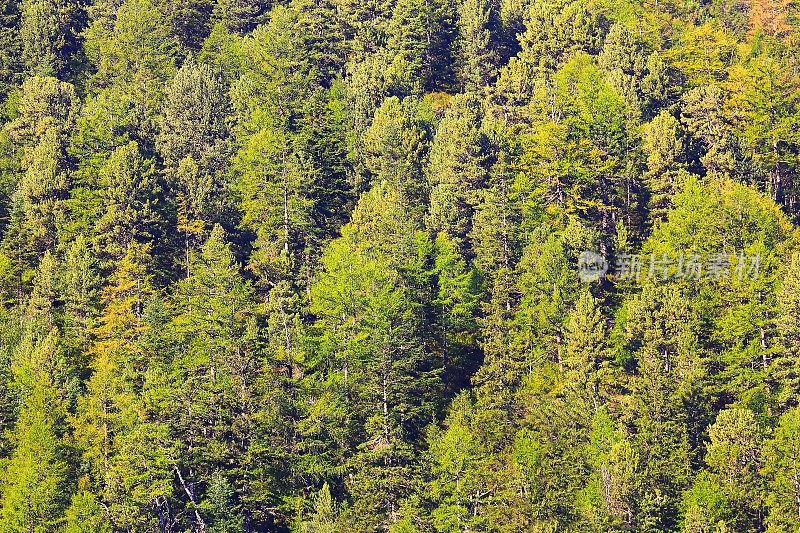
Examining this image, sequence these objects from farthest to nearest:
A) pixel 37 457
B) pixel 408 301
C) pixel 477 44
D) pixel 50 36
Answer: pixel 50 36 → pixel 477 44 → pixel 408 301 → pixel 37 457

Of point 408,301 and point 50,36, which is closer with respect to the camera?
point 408,301

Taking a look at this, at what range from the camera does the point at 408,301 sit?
84688 millimetres

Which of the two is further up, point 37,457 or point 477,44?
point 477,44

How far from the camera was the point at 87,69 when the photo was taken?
136875 millimetres

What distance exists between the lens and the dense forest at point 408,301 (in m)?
72.6

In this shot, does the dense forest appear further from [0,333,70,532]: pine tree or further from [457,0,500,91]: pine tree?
[457,0,500,91]: pine tree

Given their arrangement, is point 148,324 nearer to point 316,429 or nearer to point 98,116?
point 316,429

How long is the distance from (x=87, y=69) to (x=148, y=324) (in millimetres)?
61514

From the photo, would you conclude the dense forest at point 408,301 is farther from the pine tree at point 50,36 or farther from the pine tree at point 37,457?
the pine tree at point 50,36

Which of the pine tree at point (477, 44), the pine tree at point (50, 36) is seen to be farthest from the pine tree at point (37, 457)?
the pine tree at point (477, 44)

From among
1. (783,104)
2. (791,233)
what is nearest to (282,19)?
(783,104)

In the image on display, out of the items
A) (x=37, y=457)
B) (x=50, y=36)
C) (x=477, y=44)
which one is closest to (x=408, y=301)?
(x=37, y=457)

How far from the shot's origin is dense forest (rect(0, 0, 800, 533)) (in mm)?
72625

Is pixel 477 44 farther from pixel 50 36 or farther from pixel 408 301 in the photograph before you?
pixel 408 301
